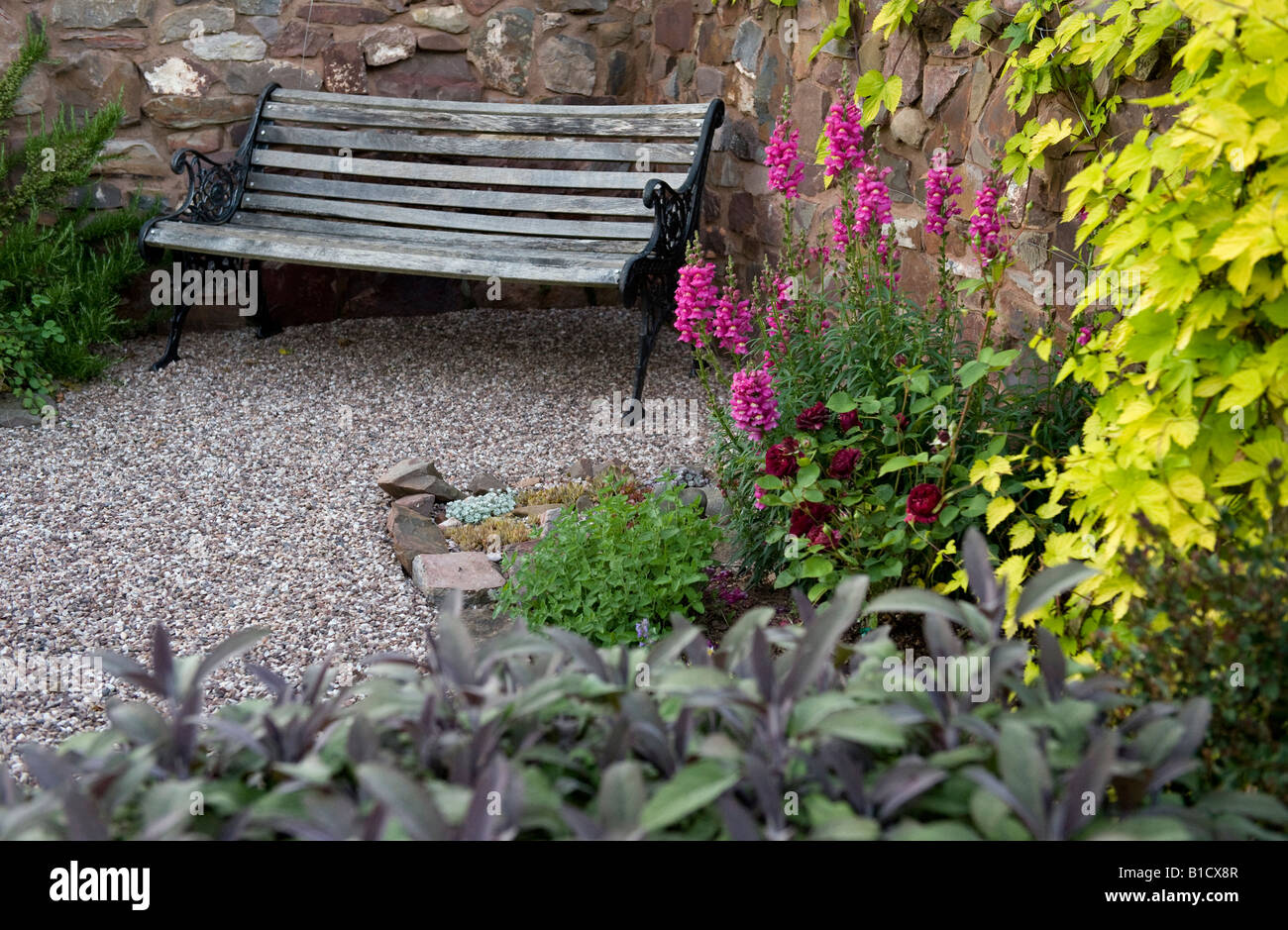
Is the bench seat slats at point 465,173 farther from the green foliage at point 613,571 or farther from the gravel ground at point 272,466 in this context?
the green foliage at point 613,571

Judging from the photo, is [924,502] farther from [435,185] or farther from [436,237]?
[435,185]

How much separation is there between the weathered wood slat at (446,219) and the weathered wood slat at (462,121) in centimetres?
37

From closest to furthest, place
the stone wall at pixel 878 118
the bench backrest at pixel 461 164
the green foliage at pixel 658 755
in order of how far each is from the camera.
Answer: the green foliage at pixel 658 755
the stone wall at pixel 878 118
the bench backrest at pixel 461 164

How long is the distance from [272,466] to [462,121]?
201cm

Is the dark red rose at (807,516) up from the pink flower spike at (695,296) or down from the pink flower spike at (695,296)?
down

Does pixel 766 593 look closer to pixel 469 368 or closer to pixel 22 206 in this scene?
pixel 469 368

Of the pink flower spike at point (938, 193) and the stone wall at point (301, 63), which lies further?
the stone wall at point (301, 63)

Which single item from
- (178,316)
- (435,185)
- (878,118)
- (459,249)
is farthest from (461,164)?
(878,118)

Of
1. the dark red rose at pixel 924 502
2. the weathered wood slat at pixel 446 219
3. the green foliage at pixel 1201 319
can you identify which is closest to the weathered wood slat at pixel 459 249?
the weathered wood slat at pixel 446 219

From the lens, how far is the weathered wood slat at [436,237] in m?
4.63

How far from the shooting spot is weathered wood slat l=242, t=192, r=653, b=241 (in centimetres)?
473
